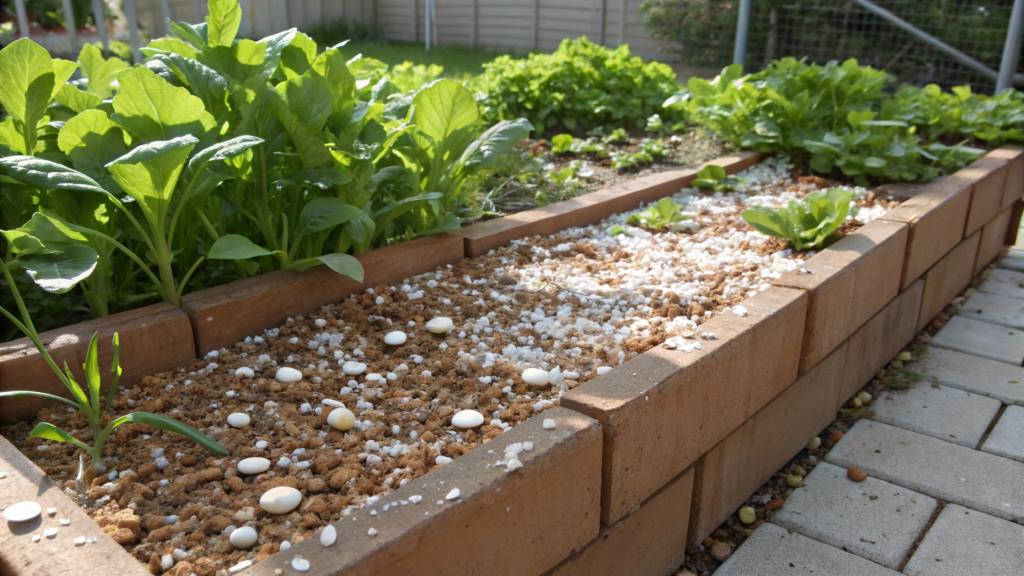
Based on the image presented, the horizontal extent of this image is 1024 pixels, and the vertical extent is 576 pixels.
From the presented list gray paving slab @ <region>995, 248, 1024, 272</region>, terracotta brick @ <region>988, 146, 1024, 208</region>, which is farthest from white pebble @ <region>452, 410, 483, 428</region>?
gray paving slab @ <region>995, 248, 1024, 272</region>

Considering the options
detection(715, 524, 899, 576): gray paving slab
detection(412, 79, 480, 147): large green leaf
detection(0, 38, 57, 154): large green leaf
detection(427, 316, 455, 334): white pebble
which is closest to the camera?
detection(0, 38, 57, 154): large green leaf

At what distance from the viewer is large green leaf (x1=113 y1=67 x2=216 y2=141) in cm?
174

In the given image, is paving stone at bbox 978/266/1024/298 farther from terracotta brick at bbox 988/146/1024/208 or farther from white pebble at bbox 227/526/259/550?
white pebble at bbox 227/526/259/550

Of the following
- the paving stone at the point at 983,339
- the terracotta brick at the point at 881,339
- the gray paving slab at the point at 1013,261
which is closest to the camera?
the terracotta brick at the point at 881,339

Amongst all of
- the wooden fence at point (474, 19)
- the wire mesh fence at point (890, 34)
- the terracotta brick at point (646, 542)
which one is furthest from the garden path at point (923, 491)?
the wooden fence at point (474, 19)

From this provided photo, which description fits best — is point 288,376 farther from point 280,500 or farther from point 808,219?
point 808,219

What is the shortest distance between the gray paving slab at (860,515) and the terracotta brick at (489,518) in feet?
2.43

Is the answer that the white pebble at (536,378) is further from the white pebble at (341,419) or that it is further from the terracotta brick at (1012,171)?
the terracotta brick at (1012,171)

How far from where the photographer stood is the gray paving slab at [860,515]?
6.38 ft

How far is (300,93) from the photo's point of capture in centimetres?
201

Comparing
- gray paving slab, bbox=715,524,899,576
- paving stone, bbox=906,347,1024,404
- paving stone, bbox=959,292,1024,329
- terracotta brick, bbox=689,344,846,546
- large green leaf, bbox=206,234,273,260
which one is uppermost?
large green leaf, bbox=206,234,273,260

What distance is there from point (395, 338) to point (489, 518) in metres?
0.73

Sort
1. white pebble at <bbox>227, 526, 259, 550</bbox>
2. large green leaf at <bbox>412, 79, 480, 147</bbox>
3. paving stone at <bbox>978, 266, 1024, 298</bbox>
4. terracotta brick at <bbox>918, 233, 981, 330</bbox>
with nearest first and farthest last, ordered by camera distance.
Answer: white pebble at <bbox>227, 526, 259, 550</bbox>
large green leaf at <bbox>412, 79, 480, 147</bbox>
terracotta brick at <bbox>918, 233, 981, 330</bbox>
paving stone at <bbox>978, 266, 1024, 298</bbox>

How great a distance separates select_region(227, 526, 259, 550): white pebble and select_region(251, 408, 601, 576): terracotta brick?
0.14 meters
